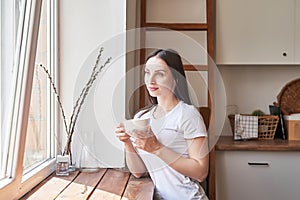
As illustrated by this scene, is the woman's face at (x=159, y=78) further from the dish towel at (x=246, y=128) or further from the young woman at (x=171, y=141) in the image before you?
the dish towel at (x=246, y=128)

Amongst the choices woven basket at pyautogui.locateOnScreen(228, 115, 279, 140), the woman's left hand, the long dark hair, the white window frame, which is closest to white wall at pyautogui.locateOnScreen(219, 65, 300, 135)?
woven basket at pyautogui.locateOnScreen(228, 115, 279, 140)

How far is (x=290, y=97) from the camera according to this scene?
311 cm

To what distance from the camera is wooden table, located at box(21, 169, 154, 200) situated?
1644mm

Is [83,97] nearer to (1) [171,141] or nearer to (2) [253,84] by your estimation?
(1) [171,141]

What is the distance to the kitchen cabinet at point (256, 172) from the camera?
272 centimetres

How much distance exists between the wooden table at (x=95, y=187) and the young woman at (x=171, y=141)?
91 mm

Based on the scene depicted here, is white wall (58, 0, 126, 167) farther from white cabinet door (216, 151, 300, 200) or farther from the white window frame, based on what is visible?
white cabinet door (216, 151, 300, 200)

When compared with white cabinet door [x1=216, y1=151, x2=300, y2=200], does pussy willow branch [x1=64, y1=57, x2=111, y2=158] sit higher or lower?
higher

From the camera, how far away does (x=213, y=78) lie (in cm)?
297

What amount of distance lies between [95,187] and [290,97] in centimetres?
197

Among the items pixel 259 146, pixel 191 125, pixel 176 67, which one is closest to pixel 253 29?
pixel 259 146

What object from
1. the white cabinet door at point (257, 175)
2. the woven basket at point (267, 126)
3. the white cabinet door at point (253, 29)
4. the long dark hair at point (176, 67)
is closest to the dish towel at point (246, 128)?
the woven basket at point (267, 126)

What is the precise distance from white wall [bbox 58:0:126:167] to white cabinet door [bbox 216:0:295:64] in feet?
3.41

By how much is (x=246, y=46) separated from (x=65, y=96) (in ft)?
4.82
